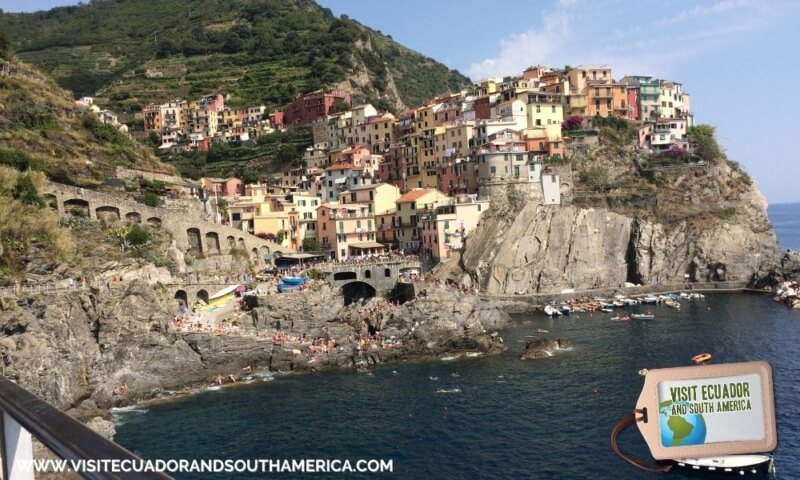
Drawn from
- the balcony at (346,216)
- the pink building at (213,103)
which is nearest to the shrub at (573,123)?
the balcony at (346,216)

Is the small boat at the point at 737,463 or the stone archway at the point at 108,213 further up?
the stone archway at the point at 108,213

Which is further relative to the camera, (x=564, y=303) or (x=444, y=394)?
(x=564, y=303)

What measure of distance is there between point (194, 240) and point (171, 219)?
2.76 metres

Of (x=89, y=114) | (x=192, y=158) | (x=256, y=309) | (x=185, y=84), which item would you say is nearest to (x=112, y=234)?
(x=256, y=309)

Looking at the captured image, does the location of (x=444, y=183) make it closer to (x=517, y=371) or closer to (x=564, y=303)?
(x=564, y=303)

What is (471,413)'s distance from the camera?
1195 inches

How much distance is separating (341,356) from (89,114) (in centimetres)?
4153

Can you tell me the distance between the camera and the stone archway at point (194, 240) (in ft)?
173

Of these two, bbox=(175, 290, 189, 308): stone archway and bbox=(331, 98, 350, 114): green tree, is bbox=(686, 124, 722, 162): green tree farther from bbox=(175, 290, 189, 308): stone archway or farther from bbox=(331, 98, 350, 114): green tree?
bbox=(175, 290, 189, 308): stone archway

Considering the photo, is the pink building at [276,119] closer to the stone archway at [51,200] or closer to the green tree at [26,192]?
the stone archway at [51,200]

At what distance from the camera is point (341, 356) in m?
40.7

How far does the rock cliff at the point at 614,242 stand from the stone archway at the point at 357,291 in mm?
8361

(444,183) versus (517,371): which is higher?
(444,183)

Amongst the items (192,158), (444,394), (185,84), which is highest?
(185,84)
